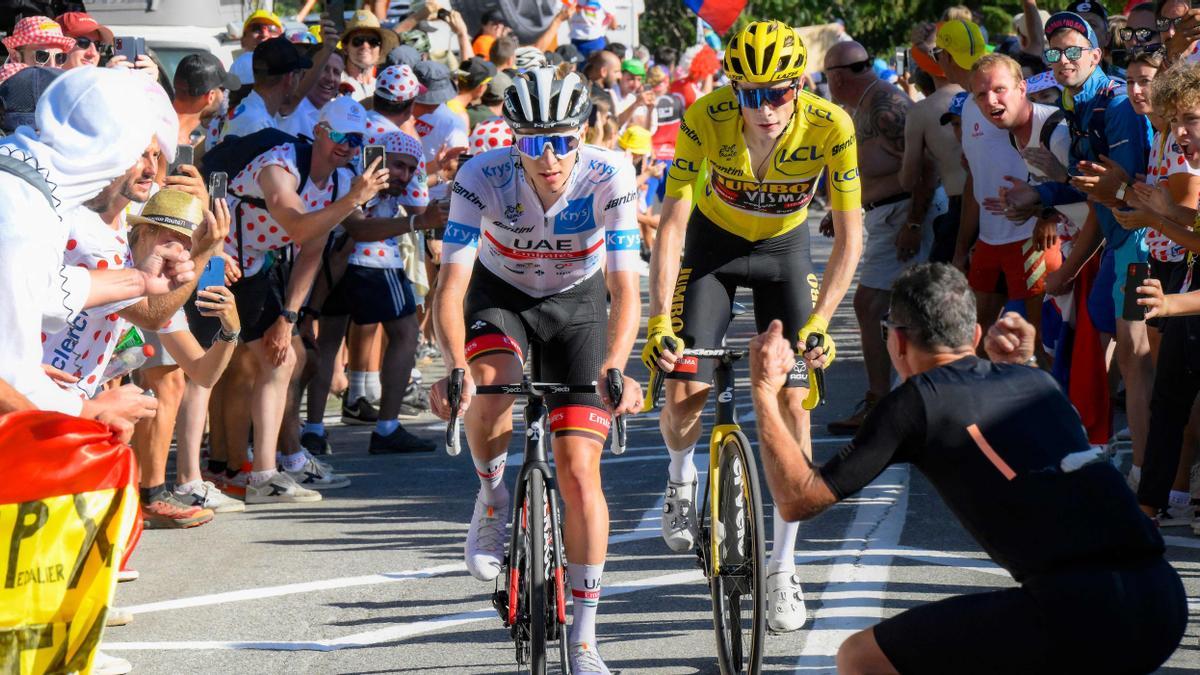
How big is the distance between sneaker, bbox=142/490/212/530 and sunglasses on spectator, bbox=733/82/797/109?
12.6 ft

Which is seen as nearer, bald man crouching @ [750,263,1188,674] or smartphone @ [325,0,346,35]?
bald man crouching @ [750,263,1188,674]

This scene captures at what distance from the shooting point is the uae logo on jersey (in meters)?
6.08

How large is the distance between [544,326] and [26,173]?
2.42 metres

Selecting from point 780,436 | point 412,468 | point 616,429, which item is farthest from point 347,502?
point 780,436

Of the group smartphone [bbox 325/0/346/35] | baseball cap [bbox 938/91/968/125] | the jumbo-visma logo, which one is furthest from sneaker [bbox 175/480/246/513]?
→ smartphone [bbox 325/0/346/35]

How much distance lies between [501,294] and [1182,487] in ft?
12.4

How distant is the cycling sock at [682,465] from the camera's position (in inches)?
263

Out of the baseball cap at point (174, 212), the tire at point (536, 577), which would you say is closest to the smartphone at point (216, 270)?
the baseball cap at point (174, 212)

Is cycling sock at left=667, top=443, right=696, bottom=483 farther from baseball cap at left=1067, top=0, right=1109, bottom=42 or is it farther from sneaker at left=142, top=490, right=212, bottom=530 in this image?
baseball cap at left=1067, top=0, right=1109, bottom=42

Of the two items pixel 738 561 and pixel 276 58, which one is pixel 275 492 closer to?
pixel 276 58

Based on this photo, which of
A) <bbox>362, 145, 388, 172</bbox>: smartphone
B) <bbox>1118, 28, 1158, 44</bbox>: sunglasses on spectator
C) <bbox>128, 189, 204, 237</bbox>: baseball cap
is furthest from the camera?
<bbox>1118, 28, 1158, 44</bbox>: sunglasses on spectator

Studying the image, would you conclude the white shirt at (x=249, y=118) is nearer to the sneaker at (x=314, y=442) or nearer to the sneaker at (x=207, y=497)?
the sneaker at (x=314, y=442)

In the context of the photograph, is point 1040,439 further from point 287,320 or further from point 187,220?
point 287,320

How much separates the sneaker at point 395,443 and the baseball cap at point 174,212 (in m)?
4.27
